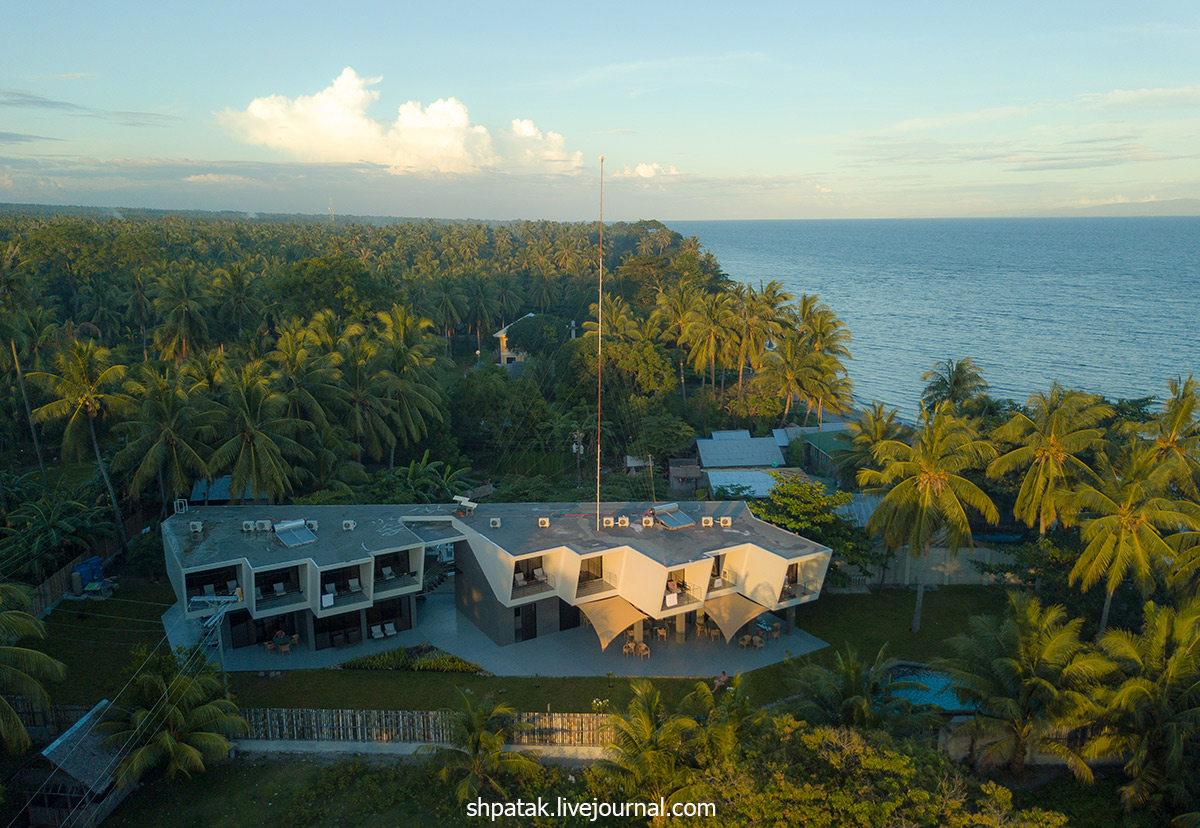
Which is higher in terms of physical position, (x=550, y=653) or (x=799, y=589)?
(x=799, y=589)

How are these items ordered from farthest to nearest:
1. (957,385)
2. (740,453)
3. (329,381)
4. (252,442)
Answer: (740,453)
(957,385)
(329,381)
(252,442)

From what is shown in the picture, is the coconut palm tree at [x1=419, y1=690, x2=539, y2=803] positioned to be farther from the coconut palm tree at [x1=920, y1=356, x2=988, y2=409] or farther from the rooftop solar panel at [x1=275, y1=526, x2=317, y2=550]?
the coconut palm tree at [x1=920, y1=356, x2=988, y2=409]

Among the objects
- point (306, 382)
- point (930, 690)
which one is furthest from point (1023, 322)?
point (306, 382)

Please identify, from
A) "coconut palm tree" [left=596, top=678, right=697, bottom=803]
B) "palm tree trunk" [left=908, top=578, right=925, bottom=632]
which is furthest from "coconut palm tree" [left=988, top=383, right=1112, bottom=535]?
"coconut palm tree" [left=596, top=678, right=697, bottom=803]

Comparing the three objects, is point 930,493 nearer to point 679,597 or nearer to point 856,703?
point 679,597

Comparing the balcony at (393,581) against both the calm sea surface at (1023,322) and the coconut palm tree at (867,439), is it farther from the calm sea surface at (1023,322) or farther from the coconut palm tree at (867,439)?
the calm sea surface at (1023,322)
